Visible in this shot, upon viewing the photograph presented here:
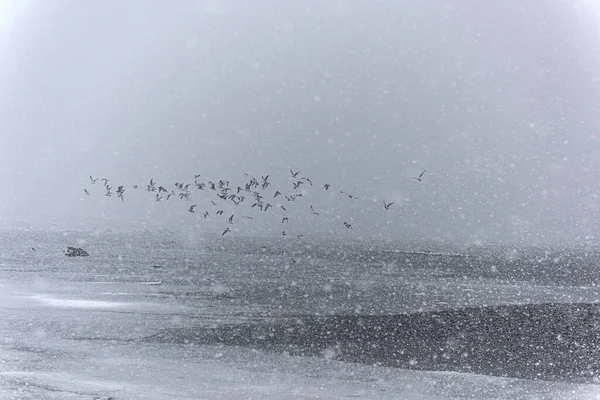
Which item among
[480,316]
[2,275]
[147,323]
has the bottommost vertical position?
[2,275]

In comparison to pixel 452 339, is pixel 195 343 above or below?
below

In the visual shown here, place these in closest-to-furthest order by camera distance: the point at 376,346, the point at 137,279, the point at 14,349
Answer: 1. the point at 14,349
2. the point at 376,346
3. the point at 137,279

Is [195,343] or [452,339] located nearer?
[195,343]

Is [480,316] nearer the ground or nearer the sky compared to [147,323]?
nearer the sky

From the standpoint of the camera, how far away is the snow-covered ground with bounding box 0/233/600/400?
1533 cm

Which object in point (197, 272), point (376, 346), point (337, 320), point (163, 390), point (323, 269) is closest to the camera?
point (163, 390)

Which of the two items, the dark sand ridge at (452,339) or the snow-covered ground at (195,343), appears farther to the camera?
the dark sand ridge at (452,339)

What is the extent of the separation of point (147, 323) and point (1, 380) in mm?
13071

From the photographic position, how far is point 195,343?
22578 millimetres

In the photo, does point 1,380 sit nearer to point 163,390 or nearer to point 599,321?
point 163,390

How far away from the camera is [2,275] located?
2329 inches

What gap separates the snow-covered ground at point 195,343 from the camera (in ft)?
50.3

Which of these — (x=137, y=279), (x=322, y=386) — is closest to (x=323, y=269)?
(x=137, y=279)

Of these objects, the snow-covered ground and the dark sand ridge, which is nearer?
the snow-covered ground
